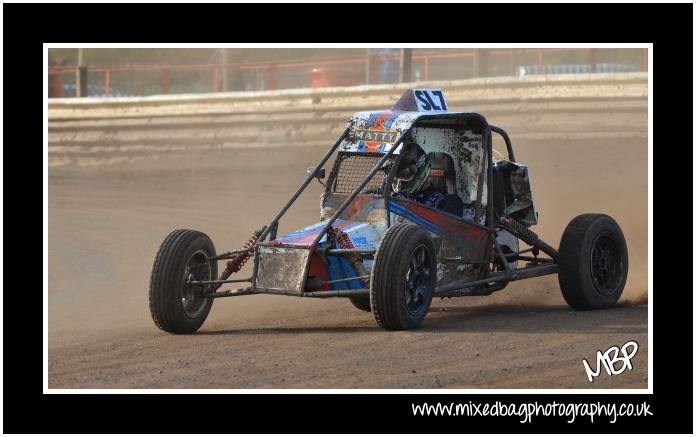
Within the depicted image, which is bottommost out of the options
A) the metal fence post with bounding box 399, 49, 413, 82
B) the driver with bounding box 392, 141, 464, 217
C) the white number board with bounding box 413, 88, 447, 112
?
the driver with bounding box 392, 141, 464, 217

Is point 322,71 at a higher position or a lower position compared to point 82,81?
higher

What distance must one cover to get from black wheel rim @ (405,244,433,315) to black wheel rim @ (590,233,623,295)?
206 centimetres

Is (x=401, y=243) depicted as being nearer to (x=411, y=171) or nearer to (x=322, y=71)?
(x=411, y=171)

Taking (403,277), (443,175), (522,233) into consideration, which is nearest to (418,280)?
(403,277)

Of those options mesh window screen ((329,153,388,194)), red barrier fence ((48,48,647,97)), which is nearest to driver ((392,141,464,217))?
mesh window screen ((329,153,388,194))

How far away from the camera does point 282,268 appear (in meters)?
9.31

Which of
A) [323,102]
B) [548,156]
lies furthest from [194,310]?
[323,102]

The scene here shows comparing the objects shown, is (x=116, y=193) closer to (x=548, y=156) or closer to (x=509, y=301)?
(x=548, y=156)

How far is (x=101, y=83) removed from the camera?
1553 inches

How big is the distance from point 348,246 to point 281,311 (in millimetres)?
2089

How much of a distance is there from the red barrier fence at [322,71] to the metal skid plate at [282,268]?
1392 centimetres

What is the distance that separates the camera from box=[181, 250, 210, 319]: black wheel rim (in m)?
9.73

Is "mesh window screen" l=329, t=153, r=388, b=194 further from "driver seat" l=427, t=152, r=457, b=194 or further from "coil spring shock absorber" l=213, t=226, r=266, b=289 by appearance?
"coil spring shock absorber" l=213, t=226, r=266, b=289

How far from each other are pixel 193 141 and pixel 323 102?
244cm
